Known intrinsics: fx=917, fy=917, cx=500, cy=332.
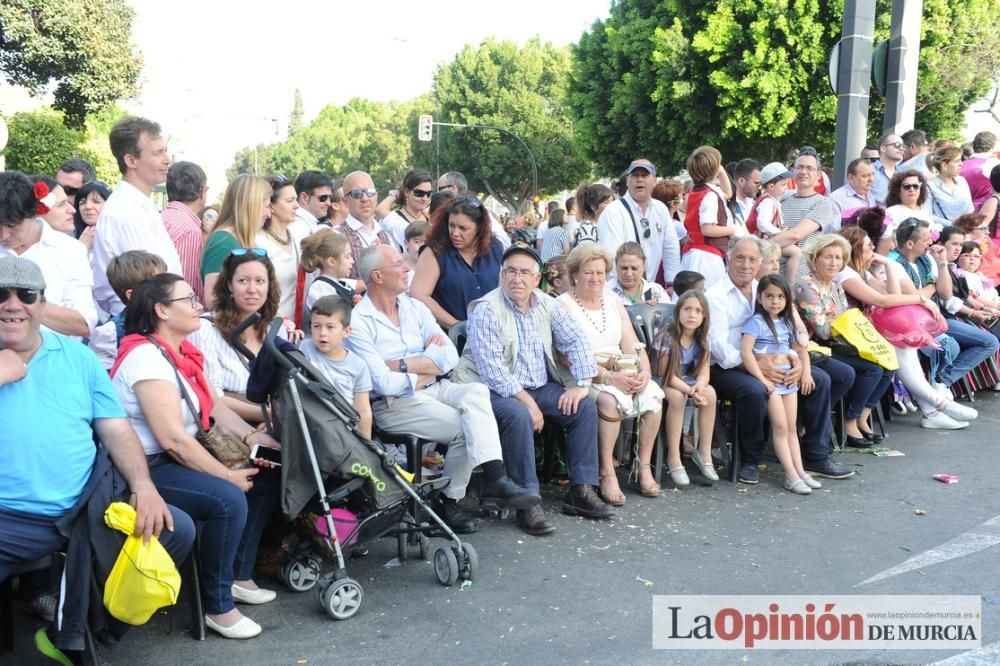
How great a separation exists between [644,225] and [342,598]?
14.9ft

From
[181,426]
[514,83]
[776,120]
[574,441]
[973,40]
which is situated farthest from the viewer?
[514,83]

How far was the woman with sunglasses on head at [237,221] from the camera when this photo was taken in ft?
17.3

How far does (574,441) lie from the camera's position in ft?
18.6

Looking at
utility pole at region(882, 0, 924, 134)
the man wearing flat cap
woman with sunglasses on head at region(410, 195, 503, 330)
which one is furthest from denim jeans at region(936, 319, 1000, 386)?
woman with sunglasses on head at region(410, 195, 503, 330)

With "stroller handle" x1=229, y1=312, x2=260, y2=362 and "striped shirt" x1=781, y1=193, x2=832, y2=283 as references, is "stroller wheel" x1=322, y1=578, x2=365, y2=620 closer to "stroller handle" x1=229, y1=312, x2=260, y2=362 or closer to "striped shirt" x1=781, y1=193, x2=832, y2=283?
"stroller handle" x1=229, y1=312, x2=260, y2=362

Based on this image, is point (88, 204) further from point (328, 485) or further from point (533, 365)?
point (328, 485)

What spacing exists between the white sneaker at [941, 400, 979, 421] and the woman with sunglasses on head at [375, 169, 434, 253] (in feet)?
16.0

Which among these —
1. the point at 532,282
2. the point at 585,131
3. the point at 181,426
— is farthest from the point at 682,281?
the point at 585,131

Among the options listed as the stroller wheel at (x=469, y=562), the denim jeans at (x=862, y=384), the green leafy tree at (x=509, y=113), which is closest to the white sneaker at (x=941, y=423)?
the denim jeans at (x=862, y=384)

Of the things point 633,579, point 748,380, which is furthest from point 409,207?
point 633,579

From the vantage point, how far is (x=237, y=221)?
5.39 m

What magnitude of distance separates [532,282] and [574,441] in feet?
3.35

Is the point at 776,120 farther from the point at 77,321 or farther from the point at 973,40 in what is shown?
the point at 77,321

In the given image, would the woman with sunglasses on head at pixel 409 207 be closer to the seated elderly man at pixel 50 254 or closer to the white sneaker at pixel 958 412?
the seated elderly man at pixel 50 254
